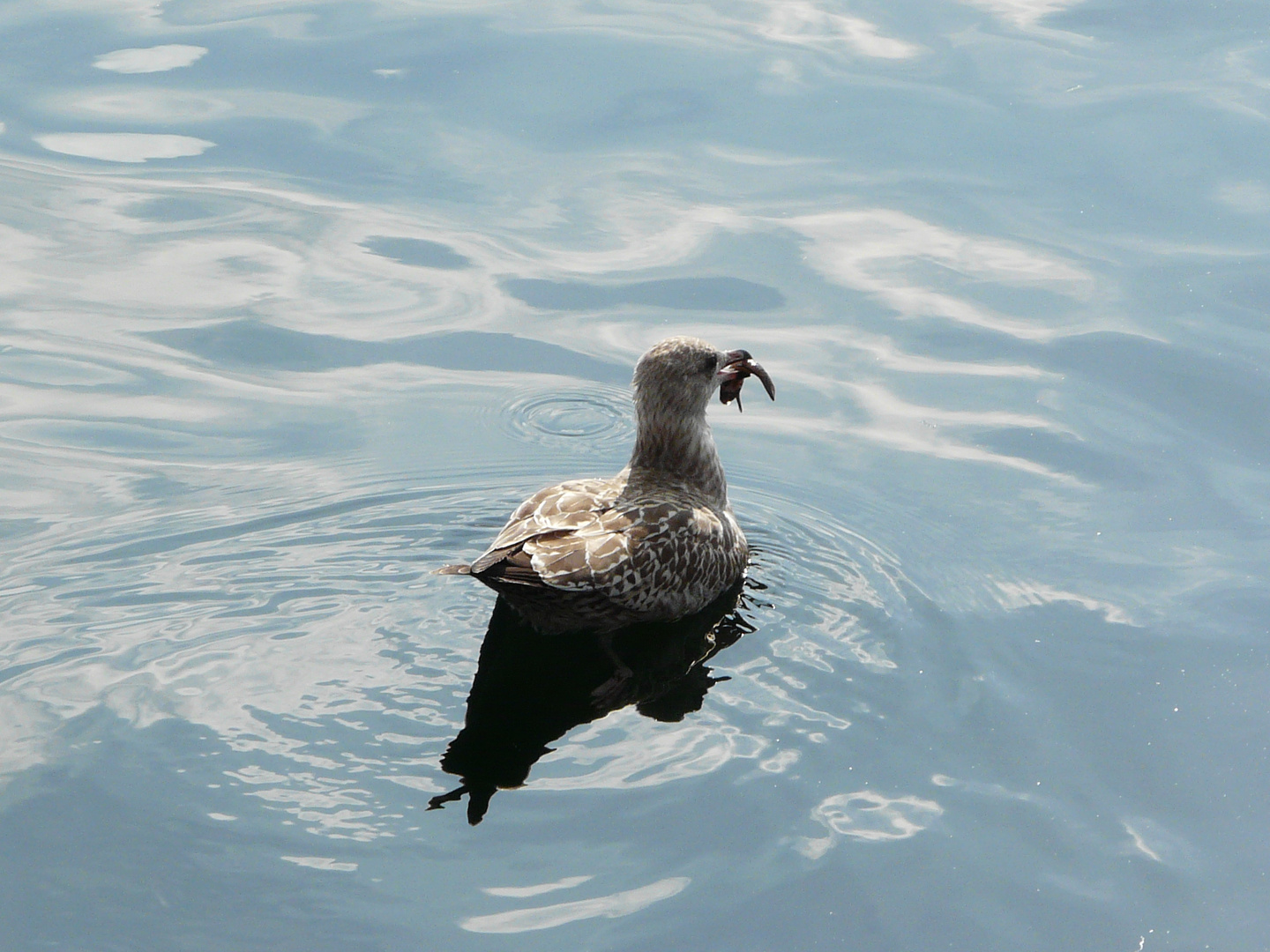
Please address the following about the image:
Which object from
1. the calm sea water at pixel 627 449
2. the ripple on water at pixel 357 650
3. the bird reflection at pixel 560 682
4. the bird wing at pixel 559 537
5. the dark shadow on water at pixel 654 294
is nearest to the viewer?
the calm sea water at pixel 627 449

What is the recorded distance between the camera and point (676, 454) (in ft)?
27.3

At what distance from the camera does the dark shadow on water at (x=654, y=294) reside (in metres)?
10.7

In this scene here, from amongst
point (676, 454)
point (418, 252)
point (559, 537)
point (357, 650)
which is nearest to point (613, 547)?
point (559, 537)

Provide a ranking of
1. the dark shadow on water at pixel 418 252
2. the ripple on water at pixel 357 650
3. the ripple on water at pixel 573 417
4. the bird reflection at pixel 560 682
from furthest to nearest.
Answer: the dark shadow on water at pixel 418 252
the ripple on water at pixel 573 417
the bird reflection at pixel 560 682
the ripple on water at pixel 357 650

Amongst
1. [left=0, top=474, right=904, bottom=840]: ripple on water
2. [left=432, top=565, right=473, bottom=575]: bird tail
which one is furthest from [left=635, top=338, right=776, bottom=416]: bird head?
[left=432, top=565, right=473, bottom=575]: bird tail

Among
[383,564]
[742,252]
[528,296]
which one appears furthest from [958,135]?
[383,564]

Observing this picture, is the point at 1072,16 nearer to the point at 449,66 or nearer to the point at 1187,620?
the point at 449,66

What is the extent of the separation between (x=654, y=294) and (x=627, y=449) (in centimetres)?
193

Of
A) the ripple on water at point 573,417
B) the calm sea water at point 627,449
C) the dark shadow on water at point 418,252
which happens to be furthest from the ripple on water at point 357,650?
the dark shadow on water at point 418,252

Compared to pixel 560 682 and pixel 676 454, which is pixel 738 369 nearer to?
pixel 676 454

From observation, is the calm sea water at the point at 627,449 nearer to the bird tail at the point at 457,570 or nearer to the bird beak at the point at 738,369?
the bird tail at the point at 457,570

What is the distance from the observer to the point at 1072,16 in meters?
14.7

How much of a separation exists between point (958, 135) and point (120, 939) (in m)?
9.73

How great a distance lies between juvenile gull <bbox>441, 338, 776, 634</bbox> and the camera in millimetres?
7012
